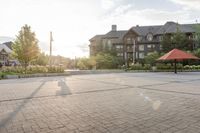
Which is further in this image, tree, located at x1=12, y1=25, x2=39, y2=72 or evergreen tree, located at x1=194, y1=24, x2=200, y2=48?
evergreen tree, located at x1=194, y1=24, x2=200, y2=48

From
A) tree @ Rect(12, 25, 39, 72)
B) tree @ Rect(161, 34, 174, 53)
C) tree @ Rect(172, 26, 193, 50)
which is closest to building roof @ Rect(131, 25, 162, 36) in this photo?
tree @ Rect(161, 34, 174, 53)

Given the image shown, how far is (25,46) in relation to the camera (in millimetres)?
29656

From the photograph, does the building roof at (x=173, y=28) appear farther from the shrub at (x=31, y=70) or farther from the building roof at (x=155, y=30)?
the shrub at (x=31, y=70)

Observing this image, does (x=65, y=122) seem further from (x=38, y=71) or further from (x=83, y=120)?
(x=38, y=71)

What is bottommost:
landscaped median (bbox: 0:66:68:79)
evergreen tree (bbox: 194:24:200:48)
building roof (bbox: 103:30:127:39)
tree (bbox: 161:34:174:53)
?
landscaped median (bbox: 0:66:68:79)

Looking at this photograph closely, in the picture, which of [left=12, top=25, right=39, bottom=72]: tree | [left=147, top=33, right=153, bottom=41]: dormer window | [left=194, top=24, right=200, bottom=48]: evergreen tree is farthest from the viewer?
[left=147, top=33, right=153, bottom=41]: dormer window

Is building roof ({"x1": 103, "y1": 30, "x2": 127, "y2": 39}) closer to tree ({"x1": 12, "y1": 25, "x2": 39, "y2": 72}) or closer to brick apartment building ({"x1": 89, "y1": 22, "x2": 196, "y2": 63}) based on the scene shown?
brick apartment building ({"x1": 89, "y1": 22, "x2": 196, "y2": 63})

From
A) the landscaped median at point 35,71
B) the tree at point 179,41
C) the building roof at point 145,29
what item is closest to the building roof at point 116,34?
the building roof at point 145,29

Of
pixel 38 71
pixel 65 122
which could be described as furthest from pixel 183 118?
pixel 38 71

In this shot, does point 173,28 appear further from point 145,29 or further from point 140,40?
point 140,40

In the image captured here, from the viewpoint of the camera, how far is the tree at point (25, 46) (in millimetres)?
29609

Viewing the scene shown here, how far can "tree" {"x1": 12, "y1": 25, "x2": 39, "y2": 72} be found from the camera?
29.6 metres

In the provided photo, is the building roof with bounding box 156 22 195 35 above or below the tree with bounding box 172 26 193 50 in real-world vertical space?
above

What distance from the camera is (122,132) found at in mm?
4805
